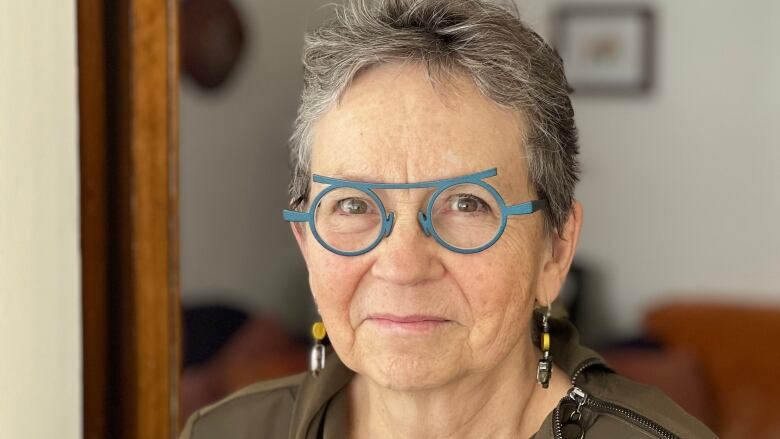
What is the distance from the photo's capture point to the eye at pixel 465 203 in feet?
4.04

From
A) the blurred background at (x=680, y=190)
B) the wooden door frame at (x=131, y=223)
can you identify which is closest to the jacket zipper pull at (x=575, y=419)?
the wooden door frame at (x=131, y=223)

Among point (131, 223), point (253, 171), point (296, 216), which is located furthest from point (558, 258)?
point (253, 171)

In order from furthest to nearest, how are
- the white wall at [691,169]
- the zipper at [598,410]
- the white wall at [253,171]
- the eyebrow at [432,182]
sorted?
the white wall at [691,169], the white wall at [253,171], the zipper at [598,410], the eyebrow at [432,182]

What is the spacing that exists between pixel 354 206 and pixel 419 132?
0.45ft

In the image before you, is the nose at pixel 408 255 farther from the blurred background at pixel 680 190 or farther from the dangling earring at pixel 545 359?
the blurred background at pixel 680 190

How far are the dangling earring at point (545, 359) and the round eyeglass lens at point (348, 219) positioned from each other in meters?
0.31

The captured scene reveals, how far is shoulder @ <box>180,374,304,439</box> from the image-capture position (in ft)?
4.86

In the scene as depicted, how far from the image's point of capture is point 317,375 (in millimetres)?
1495

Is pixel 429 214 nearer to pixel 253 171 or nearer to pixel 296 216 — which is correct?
pixel 296 216

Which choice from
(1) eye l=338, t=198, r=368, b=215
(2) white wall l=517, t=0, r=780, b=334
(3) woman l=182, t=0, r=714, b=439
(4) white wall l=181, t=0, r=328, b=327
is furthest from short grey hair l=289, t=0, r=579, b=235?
(2) white wall l=517, t=0, r=780, b=334

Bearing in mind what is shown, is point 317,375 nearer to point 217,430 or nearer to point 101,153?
point 217,430

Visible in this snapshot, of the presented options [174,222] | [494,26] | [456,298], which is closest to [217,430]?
[174,222]

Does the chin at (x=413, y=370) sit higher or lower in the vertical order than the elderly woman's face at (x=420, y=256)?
lower

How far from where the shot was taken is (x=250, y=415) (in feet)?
4.90
